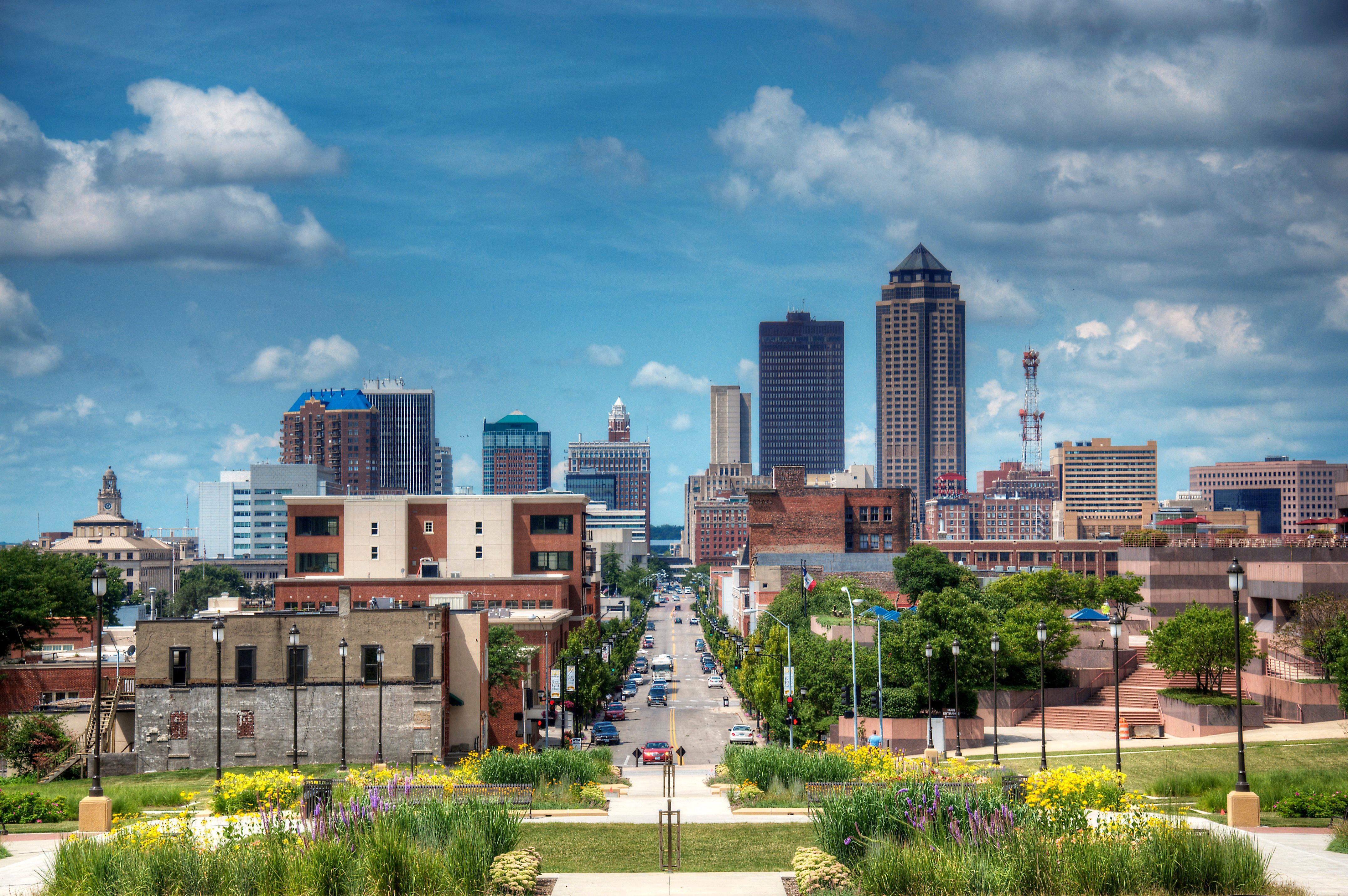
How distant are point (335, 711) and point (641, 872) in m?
35.3

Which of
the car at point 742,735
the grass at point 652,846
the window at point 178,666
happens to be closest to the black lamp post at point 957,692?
the car at point 742,735

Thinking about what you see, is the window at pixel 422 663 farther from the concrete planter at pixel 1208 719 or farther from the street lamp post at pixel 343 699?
the concrete planter at pixel 1208 719

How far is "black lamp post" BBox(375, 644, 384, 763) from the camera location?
54625 mm

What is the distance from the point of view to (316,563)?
108 metres

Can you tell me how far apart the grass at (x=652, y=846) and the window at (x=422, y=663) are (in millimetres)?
27384

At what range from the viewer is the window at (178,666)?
55062 mm

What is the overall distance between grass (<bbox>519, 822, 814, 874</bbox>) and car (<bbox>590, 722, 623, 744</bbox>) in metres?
54.2

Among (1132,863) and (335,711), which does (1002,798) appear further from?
(335,711)

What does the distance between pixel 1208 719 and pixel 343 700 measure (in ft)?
136

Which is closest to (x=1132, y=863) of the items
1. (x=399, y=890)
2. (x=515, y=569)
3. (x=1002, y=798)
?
(x=1002, y=798)

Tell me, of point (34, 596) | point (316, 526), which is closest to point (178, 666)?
point (34, 596)

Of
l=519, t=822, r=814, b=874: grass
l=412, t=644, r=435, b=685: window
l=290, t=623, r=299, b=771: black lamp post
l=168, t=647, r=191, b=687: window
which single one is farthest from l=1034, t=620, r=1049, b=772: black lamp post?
l=168, t=647, r=191, b=687: window

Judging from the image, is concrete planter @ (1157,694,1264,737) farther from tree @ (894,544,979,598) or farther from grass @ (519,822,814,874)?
tree @ (894,544,979,598)

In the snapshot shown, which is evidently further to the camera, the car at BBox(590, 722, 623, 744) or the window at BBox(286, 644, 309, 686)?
the car at BBox(590, 722, 623, 744)
